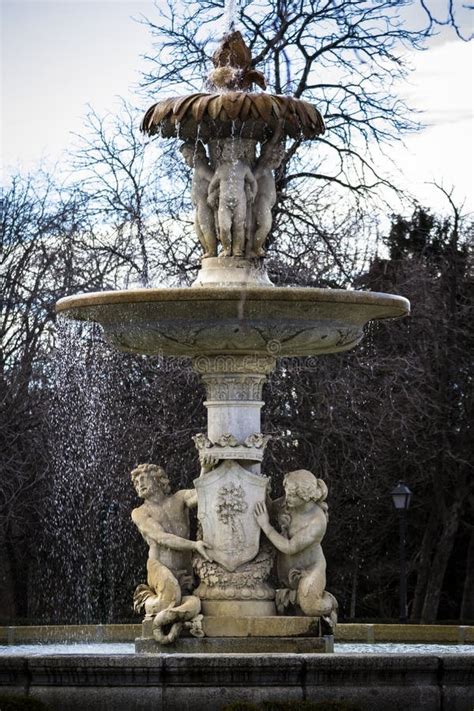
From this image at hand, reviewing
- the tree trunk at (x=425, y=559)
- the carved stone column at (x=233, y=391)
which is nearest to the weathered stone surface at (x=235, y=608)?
the carved stone column at (x=233, y=391)

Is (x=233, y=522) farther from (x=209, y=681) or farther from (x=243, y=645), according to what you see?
(x=209, y=681)

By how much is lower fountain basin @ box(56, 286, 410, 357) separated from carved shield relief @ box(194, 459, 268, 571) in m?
0.98

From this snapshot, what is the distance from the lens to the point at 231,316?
42.6 ft

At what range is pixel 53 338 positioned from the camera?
91.0ft

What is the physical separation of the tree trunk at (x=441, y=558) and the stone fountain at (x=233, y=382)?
50.9 ft

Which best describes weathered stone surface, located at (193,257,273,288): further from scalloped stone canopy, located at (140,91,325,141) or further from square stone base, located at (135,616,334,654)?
square stone base, located at (135,616,334,654)

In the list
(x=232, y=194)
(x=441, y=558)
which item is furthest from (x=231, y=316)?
(x=441, y=558)

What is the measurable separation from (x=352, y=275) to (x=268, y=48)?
3475mm


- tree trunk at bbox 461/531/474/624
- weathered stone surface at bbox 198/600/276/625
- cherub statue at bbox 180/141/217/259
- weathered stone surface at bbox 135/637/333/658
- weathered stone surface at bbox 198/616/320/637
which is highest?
cherub statue at bbox 180/141/217/259

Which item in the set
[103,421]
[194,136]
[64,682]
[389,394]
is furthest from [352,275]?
[64,682]

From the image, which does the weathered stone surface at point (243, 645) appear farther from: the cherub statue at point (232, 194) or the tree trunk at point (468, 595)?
the tree trunk at point (468, 595)

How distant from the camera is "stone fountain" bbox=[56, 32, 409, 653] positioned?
1314 cm

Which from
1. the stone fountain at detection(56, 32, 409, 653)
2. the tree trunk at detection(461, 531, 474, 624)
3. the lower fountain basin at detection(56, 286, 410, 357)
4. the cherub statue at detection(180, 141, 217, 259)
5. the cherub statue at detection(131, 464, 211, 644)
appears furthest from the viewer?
the tree trunk at detection(461, 531, 474, 624)

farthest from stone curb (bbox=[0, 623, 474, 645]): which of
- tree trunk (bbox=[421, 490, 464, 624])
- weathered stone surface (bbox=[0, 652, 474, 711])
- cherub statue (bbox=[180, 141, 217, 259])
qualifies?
tree trunk (bbox=[421, 490, 464, 624])
